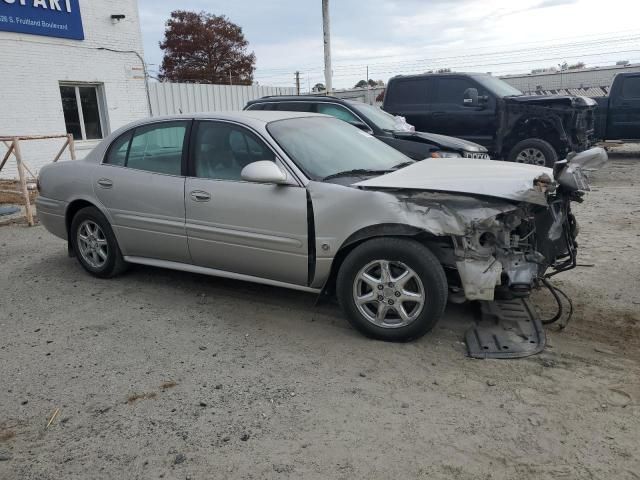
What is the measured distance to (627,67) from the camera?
63.9ft

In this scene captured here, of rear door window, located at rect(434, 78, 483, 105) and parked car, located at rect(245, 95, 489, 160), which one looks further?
rear door window, located at rect(434, 78, 483, 105)

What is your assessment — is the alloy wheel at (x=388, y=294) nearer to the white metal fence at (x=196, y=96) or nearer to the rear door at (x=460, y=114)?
the rear door at (x=460, y=114)

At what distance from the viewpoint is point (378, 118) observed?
868cm

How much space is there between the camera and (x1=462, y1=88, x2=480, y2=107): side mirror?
32.6ft

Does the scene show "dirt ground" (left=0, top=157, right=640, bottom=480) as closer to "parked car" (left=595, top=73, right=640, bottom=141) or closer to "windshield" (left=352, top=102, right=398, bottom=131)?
"windshield" (left=352, top=102, right=398, bottom=131)

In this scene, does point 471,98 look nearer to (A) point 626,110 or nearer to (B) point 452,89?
(B) point 452,89

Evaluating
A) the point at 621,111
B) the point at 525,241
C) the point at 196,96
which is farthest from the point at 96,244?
the point at 621,111

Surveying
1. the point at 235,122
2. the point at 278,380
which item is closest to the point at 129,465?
the point at 278,380

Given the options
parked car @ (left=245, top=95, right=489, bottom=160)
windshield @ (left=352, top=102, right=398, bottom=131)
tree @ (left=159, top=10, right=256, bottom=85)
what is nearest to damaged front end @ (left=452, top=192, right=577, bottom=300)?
parked car @ (left=245, top=95, right=489, bottom=160)

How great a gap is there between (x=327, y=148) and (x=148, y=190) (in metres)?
1.64

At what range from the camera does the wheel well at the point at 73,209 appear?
537 centimetres

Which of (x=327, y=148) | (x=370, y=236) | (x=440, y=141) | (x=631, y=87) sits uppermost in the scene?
(x=631, y=87)

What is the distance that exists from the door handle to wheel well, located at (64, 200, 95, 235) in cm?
145

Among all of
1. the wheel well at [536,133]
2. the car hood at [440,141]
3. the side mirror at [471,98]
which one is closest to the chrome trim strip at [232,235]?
the car hood at [440,141]
